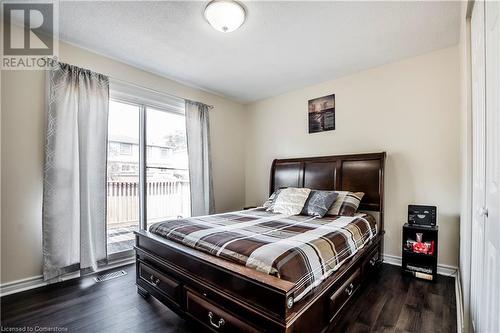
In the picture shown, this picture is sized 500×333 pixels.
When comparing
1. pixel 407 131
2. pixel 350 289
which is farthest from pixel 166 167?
pixel 407 131

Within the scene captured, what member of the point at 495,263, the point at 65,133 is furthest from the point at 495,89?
the point at 65,133

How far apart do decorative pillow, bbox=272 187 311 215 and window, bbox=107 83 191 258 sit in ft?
4.99

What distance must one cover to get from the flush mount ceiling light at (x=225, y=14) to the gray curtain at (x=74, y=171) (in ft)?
5.33

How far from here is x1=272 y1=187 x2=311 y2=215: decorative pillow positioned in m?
2.89

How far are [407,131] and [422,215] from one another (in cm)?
102

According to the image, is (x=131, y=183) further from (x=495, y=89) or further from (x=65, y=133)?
(x=495, y=89)

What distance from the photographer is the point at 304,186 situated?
3.58 meters

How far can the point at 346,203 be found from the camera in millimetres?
2826

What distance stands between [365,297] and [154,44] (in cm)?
336

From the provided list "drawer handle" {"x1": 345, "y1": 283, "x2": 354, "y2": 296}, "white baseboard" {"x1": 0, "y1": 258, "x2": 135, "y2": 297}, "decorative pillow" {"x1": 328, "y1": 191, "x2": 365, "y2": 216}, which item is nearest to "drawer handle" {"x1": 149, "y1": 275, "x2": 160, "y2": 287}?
"white baseboard" {"x1": 0, "y1": 258, "x2": 135, "y2": 297}

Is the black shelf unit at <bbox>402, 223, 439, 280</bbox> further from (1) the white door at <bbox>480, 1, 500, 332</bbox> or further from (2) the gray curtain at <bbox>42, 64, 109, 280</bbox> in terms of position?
(2) the gray curtain at <bbox>42, 64, 109, 280</bbox>

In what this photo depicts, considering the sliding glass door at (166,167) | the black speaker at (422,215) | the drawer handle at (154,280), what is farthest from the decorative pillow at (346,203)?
the sliding glass door at (166,167)

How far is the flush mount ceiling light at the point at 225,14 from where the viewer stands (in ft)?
6.31

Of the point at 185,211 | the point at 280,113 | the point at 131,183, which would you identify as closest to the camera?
the point at 131,183
